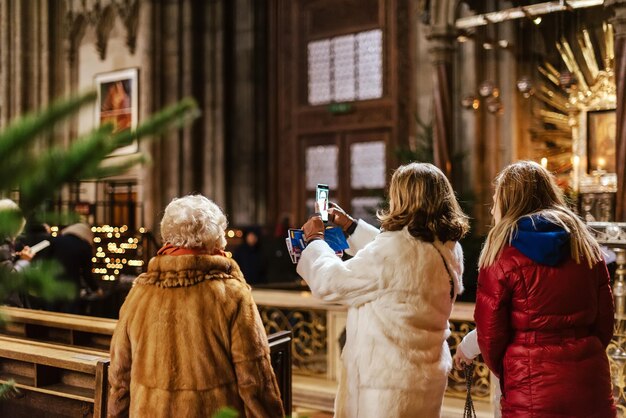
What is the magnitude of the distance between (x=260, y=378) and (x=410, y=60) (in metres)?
9.19

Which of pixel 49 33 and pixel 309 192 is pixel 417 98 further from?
pixel 49 33

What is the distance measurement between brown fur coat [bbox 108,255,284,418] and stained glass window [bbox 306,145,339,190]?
9419 mm

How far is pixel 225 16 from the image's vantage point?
12.6 m

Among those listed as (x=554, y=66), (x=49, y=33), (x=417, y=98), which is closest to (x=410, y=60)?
(x=417, y=98)

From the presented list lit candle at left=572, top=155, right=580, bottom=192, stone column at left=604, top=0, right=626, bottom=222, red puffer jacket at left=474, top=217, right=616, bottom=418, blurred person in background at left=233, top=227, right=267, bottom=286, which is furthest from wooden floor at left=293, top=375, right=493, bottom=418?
lit candle at left=572, top=155, right=580, bottom=192

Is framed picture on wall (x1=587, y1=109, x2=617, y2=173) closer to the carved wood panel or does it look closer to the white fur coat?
the carved wood panel

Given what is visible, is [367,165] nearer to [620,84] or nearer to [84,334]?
[620,84]

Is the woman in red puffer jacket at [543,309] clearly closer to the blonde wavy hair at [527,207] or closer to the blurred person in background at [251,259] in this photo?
the blonde wavy hair at [527,207]

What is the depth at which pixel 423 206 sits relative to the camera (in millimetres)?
2598

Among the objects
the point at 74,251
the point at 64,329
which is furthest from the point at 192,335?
the point at 74,251

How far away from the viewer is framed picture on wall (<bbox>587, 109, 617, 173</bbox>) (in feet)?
29.1

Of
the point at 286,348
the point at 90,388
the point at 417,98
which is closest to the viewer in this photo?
the point at 90,388

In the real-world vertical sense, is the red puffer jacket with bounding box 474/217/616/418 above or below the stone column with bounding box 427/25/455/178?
below

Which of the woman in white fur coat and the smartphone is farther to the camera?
the smartphone
